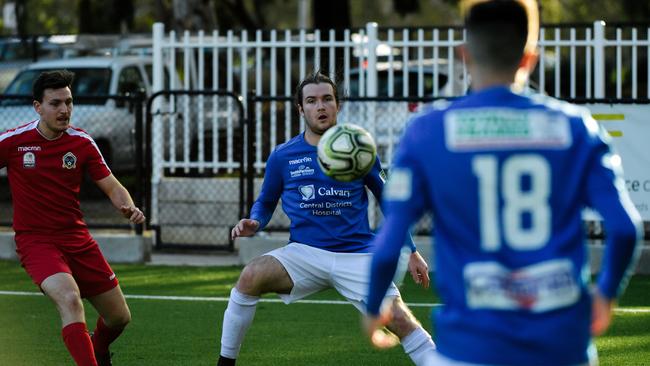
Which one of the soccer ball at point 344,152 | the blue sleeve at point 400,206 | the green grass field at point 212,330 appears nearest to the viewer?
the blue sleeve at point 400,206

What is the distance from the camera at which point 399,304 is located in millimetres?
6625

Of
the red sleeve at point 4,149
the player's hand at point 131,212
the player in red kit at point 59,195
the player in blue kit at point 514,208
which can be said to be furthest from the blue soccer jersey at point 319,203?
the player in blue kit at point 514,208

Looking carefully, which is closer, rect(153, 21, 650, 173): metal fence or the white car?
rect(153, 21, 650, 173): metal fence

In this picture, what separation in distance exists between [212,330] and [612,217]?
619 centimetres

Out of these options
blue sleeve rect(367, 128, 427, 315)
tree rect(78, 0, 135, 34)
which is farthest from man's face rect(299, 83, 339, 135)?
tree rect(78, 0, 135, 34)

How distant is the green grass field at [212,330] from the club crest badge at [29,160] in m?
1.51

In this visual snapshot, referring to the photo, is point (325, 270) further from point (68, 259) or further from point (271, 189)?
point (68, 259)

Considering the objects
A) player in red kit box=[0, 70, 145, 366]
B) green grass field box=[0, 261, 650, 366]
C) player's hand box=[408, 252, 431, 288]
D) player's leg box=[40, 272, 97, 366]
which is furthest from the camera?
green grass field box=[0, 261, 650, 366]

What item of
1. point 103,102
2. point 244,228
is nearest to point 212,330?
point 244,228

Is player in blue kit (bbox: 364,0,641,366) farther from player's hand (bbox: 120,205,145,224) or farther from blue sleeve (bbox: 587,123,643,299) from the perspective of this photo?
player's hand (bbox: 120,205,145,224)

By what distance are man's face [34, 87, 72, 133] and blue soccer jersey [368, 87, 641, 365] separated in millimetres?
4099

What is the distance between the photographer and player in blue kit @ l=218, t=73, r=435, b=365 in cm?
689

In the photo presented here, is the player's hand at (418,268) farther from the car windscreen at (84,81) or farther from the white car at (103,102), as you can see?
the car windscreen at (84,81)

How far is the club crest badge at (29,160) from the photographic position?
24.1ft
